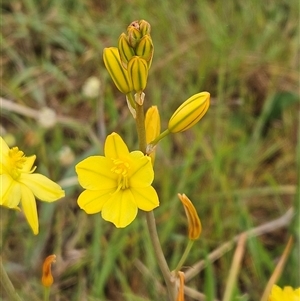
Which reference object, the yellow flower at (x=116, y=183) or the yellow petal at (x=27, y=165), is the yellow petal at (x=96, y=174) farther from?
the yellow petal at (x=27, y=165)

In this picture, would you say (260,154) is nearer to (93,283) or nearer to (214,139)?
(214,139)

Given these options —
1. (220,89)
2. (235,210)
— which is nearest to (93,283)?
(235,210)

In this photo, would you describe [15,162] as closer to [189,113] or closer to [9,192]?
[9,192]

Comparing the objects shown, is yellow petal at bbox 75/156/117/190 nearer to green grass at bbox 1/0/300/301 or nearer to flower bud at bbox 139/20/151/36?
flower bud at bbox 139/20/151/36

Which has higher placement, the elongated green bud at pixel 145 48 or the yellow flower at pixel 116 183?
the elongated green bud at pixel 145 48

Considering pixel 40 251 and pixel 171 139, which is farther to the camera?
pixel 171 139

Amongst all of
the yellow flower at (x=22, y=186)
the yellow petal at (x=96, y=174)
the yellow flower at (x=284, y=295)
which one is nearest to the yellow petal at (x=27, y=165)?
the yellow flower at (x=22, y=186)
